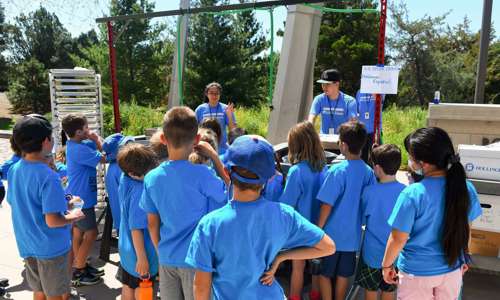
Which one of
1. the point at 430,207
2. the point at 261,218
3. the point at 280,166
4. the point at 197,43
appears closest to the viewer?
the point at 261,218

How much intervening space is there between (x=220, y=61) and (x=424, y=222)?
2128cm

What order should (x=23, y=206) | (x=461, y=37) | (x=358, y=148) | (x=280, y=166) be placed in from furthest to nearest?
(x=461, y=37), (x=280, y=166), (x=358, y=148), (x=23, y=206)

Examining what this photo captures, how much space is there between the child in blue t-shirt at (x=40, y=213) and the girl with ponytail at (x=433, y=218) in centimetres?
196

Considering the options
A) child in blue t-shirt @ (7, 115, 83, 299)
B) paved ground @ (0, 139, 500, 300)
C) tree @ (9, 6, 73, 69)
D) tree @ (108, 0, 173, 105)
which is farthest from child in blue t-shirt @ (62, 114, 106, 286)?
tree @ (9, 6, 73, 69)

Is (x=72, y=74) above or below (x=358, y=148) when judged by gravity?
above

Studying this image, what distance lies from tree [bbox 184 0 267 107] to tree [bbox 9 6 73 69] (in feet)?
35.2

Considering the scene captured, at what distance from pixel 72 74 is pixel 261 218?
4853mm

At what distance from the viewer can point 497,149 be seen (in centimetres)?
329

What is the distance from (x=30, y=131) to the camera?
277cm

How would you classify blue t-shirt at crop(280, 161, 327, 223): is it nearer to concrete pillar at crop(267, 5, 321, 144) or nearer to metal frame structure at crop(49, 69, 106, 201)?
metal frame structure at crop(49, 69, 106, 201)

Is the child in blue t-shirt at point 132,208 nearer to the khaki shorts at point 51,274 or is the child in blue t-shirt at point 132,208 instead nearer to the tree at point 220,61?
the khaki shorts at point 51,274

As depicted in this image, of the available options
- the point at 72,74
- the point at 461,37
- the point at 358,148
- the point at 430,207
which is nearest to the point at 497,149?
the point at 358,148

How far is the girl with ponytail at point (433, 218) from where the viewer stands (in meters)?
2.26

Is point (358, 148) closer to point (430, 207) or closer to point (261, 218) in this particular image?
point (430, 207)
